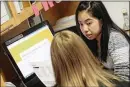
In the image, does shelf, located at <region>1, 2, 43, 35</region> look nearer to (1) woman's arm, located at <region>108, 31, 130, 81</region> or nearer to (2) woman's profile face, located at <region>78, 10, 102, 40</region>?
(2) woman's profile face, located at <region>78, 10, 102, 40</region>

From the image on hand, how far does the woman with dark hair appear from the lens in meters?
1.51

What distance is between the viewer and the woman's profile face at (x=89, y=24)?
161 centimetres

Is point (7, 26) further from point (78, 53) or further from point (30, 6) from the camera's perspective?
point (78, 53)

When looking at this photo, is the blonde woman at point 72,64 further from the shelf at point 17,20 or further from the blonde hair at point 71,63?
the shelf at point 17,20

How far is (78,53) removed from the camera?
3.98 feet

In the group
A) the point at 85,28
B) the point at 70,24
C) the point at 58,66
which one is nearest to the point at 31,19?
the point at 70,24

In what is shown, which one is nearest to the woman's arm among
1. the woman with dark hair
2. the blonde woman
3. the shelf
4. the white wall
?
the woman with dark hair

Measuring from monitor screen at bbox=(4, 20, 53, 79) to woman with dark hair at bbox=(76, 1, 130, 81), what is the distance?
0.87ft

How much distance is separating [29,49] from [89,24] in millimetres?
393

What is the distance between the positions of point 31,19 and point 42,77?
598 mm

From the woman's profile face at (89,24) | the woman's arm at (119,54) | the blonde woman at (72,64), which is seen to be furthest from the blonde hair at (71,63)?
the woman's profile face at (89,24)

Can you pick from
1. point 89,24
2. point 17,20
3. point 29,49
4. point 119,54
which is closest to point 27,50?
point 29,49

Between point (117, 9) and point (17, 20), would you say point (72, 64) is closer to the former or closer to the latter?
point (17, 20)

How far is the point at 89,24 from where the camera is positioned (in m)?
1.63
